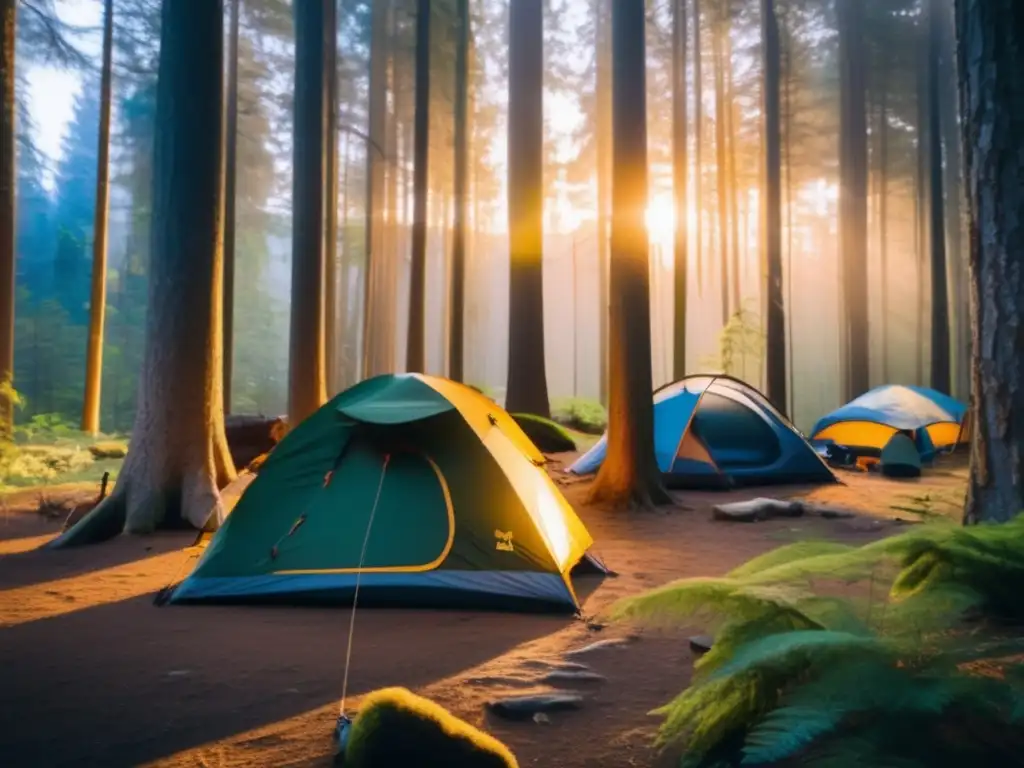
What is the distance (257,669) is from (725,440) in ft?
30.2

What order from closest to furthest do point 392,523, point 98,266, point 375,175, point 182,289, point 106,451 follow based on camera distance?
1. point 392,523
2. point 182,289
3. point 106,451
4. point 98,266
5. point 375,175

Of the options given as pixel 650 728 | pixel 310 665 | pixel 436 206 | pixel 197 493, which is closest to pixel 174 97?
pixel 197 493

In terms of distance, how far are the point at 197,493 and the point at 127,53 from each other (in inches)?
645

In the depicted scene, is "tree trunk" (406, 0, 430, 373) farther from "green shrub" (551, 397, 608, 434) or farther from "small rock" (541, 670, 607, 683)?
"small rock" (541, 670, 607, 683)

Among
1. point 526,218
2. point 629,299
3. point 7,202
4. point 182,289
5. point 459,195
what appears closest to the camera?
point 182,289

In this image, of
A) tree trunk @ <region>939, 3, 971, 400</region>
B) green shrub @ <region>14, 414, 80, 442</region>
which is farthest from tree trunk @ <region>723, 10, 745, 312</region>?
green shrub @ <region>14, 414, 80, 442</region>

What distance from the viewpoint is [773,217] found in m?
17.3

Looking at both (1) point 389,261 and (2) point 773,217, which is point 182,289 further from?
(1) point 389,261

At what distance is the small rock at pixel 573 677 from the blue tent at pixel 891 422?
12509mm

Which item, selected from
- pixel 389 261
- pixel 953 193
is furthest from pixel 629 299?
pixel 953 193

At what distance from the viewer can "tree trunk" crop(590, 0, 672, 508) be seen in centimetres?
925

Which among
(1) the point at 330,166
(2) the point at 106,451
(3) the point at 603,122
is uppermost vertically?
(3) the point at 603,122

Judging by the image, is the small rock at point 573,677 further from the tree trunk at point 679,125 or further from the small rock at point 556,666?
the tree trunk at point 679,125

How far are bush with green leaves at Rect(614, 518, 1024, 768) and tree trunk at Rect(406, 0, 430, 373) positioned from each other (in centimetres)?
1514
